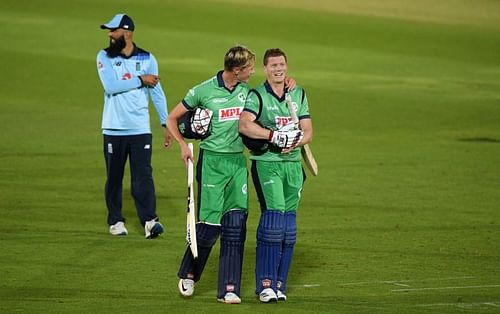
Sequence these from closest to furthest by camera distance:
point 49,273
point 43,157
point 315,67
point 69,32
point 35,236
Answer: point 49,273
point 35,236
point 43,157
point 315,67
point 69,32

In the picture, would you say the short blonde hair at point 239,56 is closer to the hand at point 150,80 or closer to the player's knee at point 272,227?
the player's knee at point 272,227

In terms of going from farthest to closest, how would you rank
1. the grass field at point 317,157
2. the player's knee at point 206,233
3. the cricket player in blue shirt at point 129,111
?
1. the cricket player in blue shirt at point 129,111
2. the grass field at point 317,157
3. the player's knee at point 206,233

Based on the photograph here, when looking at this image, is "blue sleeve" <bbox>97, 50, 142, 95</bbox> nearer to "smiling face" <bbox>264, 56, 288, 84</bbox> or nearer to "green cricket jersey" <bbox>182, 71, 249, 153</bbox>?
"green cricket jersey" <bbox>182, 71, 249, 153</bbox>

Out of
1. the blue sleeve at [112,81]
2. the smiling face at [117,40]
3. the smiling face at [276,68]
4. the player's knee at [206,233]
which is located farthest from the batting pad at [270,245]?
the smiling face at [117,40]

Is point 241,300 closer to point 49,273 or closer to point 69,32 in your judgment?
point 49,273

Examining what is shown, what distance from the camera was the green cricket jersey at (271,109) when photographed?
11.5 meters

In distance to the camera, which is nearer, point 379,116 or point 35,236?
point 35,236

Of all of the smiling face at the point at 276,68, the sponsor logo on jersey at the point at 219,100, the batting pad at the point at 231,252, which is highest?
the smiling face at the point at 276,68

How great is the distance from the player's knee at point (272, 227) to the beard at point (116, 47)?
4027mm

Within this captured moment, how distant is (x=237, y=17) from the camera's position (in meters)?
38.1

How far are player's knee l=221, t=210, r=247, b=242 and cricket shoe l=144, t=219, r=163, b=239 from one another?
3.24 m

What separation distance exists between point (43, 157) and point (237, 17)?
58.6ft

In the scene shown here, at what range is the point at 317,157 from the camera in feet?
69.6

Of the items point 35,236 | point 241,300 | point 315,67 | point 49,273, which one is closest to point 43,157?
point 35,236
